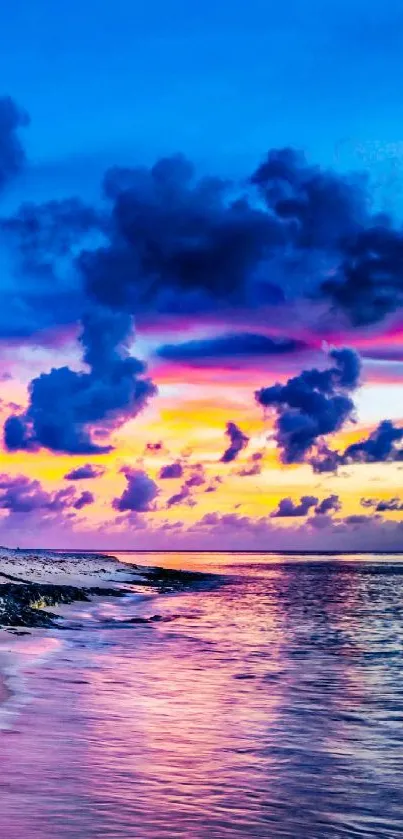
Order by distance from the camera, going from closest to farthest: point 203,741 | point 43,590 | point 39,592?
point 203,741
point 39,592
point 43,590

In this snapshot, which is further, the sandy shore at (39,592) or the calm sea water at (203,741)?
the sandy shore at (39,592)

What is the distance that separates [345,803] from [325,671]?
44.2 feet

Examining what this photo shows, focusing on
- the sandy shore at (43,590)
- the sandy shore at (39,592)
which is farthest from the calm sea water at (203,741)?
the sandy shore at (43,590)

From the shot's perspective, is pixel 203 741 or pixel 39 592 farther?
pixel 39 592

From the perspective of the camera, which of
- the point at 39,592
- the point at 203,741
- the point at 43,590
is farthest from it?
the point at 43,590

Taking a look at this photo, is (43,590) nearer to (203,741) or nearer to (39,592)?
(39,592)

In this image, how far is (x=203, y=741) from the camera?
14180mm

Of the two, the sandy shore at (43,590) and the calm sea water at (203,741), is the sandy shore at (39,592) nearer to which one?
the sandy shore at (43,590)

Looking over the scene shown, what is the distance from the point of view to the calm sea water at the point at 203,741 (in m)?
9.94

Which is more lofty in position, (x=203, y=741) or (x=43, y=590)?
(x=43, y=590)

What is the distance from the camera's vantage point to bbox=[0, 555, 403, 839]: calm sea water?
9.94 meters

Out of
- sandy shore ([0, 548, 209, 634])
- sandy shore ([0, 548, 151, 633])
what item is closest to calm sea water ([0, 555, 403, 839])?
sandy shore ([0, 548, 151, 633])

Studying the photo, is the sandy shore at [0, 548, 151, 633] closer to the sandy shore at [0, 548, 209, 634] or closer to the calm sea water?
the sandy shore at [0, 548, 209, 634]

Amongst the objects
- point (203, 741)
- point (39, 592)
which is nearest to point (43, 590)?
point (39, 592)
